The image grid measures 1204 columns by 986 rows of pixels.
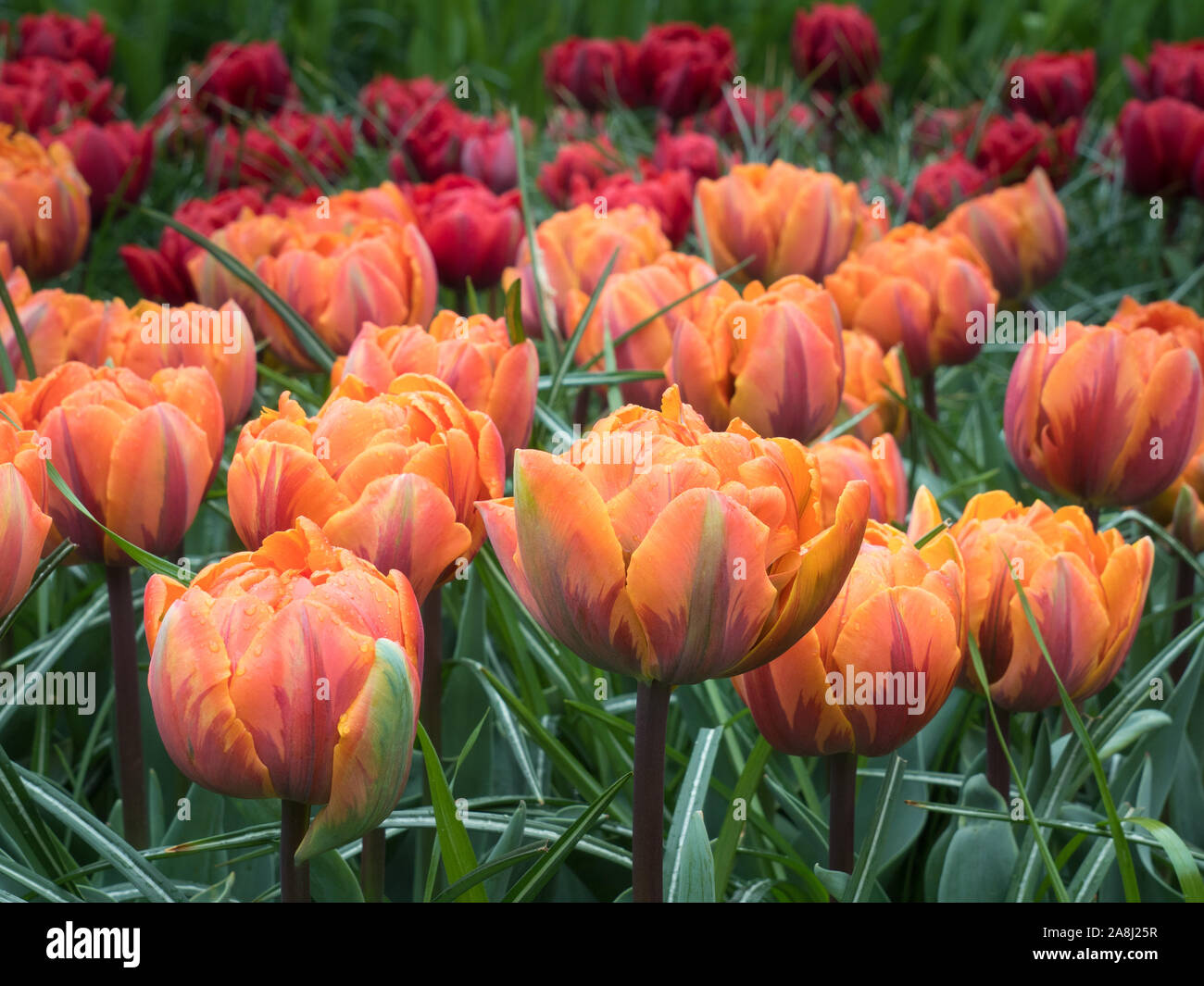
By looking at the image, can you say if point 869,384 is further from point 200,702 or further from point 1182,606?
point 200,702

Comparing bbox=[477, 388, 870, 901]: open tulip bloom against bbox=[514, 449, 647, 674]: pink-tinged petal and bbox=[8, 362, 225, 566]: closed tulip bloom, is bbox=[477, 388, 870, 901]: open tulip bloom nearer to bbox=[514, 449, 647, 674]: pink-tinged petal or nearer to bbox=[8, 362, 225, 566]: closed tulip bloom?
bbox=[514, 449, 647, 674]: pink-tinged petal

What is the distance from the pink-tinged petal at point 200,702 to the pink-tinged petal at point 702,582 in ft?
0.54

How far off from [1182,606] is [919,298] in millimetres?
464

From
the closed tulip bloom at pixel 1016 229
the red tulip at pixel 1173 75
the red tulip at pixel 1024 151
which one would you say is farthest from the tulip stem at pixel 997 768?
the red tulip at pixel 1173 75

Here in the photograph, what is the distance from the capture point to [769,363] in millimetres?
1001

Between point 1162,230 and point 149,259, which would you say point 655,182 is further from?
point 1162,230

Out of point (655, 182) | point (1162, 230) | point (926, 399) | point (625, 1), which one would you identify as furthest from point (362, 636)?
point (625, 1)

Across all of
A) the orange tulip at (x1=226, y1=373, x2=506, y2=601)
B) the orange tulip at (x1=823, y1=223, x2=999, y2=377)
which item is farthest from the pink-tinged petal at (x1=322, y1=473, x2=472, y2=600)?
the orange tulip at (x1=823, y1=223, x2=999, y2=377)

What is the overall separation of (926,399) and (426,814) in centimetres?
86

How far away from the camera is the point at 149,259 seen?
151 centimetres

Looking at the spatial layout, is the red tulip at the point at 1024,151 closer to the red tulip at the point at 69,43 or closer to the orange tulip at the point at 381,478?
the orange tulip at the point at 381,478

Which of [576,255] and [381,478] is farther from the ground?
[576,255]

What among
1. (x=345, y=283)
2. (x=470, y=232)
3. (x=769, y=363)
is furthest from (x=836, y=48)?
(x=769, y=363)

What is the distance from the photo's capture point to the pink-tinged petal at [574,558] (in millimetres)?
519
